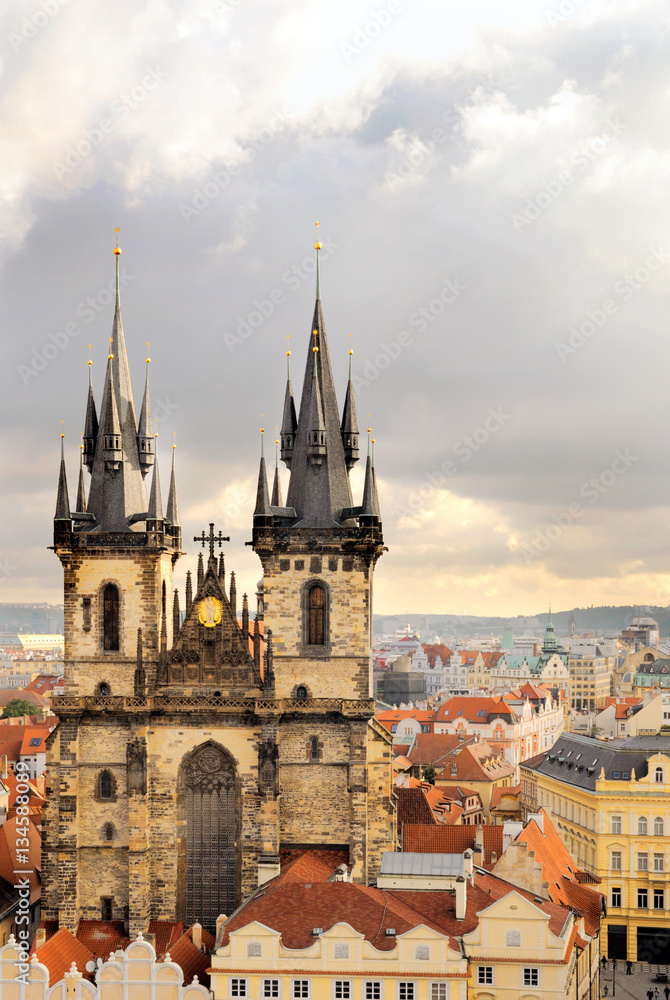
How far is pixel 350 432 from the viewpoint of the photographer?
216 ft

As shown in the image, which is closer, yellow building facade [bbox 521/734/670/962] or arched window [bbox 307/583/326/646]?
arched window [bbox 307/583/326/646]

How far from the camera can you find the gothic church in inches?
2371

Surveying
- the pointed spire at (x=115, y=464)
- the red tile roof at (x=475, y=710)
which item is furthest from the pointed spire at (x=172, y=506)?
the red tile roof at (x=475, y=710)

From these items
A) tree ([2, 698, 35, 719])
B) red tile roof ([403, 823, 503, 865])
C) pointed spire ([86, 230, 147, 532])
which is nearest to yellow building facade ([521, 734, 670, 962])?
red tile roof ([403, 823, 503, 865])

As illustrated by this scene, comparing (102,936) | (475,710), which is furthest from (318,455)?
(475,710)

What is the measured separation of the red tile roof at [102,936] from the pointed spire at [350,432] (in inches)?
1045

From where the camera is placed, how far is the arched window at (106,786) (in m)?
61.2

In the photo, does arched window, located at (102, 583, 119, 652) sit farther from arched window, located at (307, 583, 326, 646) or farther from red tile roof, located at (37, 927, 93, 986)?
red tile roof, located at (37, 927, 93, 986)

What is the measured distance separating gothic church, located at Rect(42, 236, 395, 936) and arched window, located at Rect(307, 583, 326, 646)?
0.24 ft

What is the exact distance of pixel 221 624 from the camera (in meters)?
61.6

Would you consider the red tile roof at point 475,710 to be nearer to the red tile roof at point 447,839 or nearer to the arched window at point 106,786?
the red tile roof at point 447,839

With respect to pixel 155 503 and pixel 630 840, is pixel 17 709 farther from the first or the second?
pixel 155 503

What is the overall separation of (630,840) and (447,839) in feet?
46.0

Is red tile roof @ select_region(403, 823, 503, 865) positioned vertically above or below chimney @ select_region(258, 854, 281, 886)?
below
